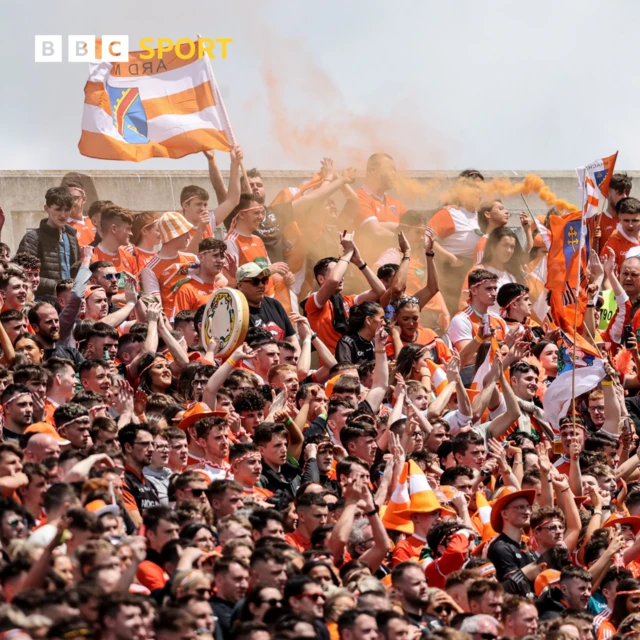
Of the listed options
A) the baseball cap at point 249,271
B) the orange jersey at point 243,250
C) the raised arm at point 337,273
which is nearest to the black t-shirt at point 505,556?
the baseball cap at point 249,271

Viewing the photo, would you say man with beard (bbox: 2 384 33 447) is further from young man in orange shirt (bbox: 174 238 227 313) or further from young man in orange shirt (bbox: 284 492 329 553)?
young man in orange shirt (bbox: 174 238 227 313)

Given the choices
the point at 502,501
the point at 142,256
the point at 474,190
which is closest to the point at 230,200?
the point at 142,256

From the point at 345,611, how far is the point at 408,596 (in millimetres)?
1013

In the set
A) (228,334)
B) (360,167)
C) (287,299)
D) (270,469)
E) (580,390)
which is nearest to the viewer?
(270,469)

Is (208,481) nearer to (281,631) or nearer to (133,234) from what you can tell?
(281,631)

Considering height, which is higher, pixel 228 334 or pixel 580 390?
pixel 228 334

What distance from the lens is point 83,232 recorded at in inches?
596

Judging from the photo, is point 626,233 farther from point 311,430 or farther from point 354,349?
point 311,430

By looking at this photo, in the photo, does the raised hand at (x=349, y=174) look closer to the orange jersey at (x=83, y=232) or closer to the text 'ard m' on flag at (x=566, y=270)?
the text 'ard m' on flag at (x=566, y=270)

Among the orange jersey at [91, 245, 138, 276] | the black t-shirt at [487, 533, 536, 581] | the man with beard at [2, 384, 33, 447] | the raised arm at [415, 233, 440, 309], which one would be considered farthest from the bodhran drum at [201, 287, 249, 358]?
the raised arm at [415, 233, 440, 309]

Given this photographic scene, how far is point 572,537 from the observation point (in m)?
12.1

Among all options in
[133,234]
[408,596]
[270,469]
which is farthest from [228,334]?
[408,596]

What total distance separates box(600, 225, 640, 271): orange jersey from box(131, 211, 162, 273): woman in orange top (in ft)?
15.8

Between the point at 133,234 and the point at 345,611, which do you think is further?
the point at 133,234
